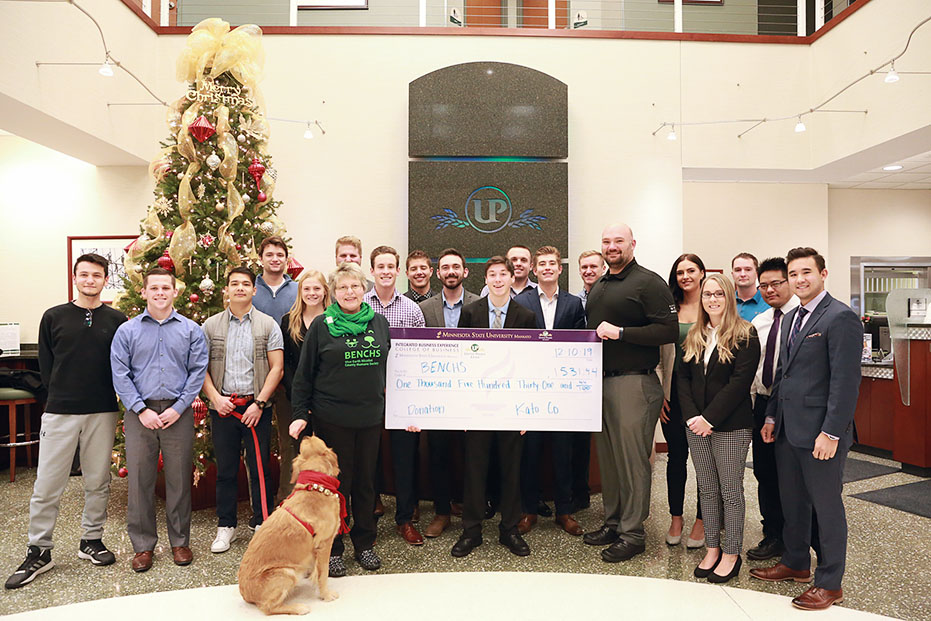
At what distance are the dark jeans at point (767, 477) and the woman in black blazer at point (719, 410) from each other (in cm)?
33

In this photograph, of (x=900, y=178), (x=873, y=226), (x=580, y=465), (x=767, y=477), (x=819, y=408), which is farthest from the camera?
(x=873, y=226)

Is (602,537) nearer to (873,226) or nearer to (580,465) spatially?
(580,465)

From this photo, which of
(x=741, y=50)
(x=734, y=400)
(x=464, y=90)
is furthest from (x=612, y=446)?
(x=741, y=50)

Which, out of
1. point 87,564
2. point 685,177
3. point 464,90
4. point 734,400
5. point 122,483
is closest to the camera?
point 734,400

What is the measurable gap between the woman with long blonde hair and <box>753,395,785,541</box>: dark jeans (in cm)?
258

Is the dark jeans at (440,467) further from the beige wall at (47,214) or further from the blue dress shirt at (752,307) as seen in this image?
the beige wall at (47,214)

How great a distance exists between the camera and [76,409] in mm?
3107

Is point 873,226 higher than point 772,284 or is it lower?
higher

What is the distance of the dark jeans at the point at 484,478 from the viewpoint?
3.32 meters

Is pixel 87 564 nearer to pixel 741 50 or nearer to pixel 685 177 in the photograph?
pixel 685 177

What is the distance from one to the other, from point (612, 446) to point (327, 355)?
1714mm

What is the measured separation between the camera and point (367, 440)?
10.2ft

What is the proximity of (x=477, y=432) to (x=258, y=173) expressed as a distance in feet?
8.61

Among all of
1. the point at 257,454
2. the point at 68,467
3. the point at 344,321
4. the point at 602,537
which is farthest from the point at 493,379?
the point at 68,467
